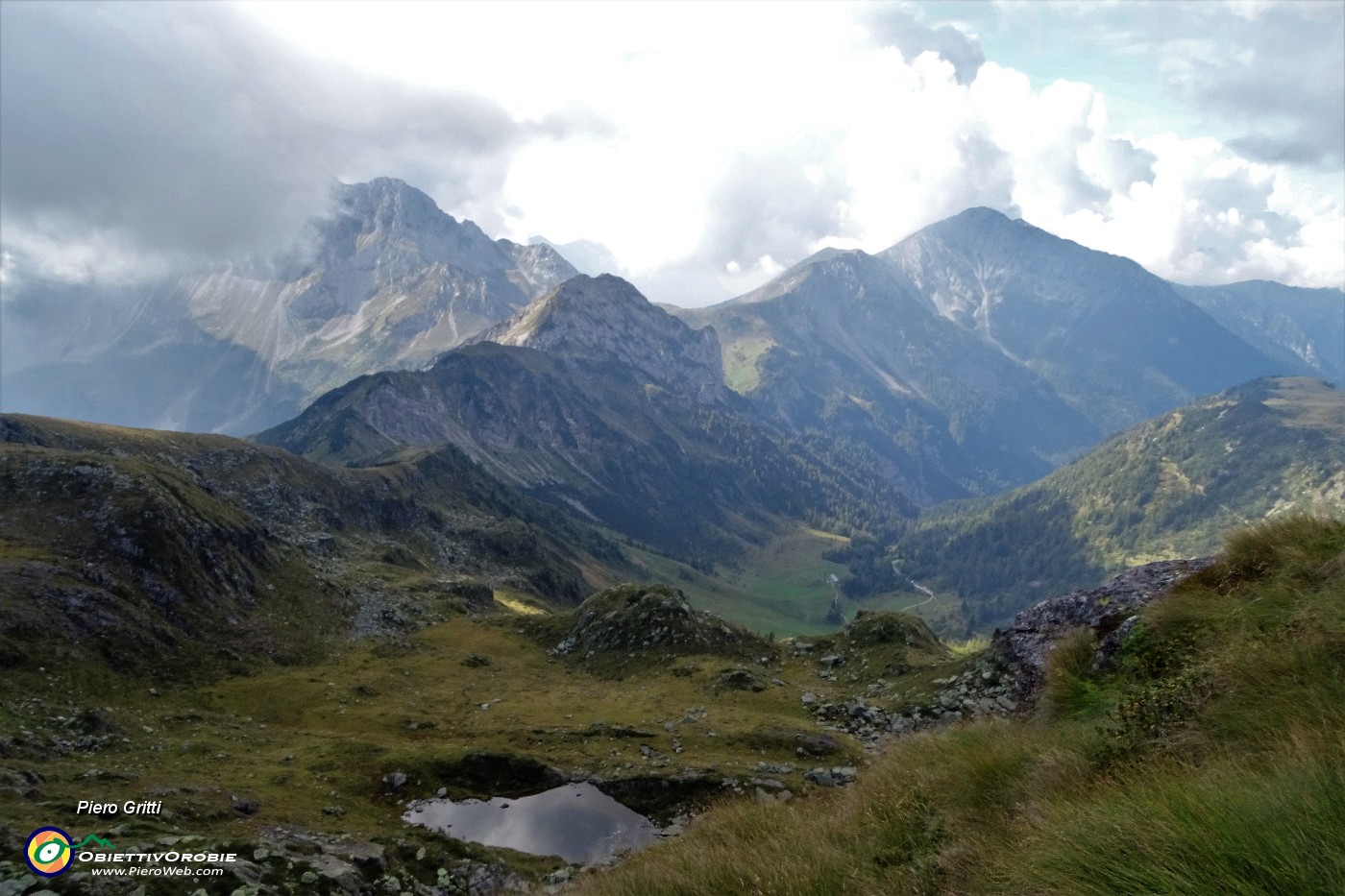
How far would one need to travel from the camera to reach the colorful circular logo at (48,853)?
15188mm

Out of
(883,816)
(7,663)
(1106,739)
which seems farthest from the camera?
(7,663)

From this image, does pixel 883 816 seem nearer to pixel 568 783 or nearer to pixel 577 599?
pixel 568 783

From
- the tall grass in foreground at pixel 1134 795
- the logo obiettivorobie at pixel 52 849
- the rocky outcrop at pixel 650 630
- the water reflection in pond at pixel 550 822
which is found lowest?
the water reflection in pond at pixel 550 822

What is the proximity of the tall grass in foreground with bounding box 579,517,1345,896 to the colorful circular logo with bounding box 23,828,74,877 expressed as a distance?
519 inches

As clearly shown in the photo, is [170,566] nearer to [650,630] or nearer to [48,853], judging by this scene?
[650,630]

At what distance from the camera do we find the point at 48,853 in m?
15.8

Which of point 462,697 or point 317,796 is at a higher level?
point 462,697

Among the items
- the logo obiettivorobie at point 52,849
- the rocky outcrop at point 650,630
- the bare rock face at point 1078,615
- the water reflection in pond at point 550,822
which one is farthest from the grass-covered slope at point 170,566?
the bare rock face at point 1078,615

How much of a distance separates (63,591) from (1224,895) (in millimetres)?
55315

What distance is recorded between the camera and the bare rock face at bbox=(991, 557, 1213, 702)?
22269 mm

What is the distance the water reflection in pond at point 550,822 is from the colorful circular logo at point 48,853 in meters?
12.9

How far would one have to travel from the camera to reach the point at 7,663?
3428 centimetres

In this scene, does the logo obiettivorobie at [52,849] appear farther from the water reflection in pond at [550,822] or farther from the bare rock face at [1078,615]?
the bare rock face at [1078,615]

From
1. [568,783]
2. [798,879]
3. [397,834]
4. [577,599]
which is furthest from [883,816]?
[577,599]
